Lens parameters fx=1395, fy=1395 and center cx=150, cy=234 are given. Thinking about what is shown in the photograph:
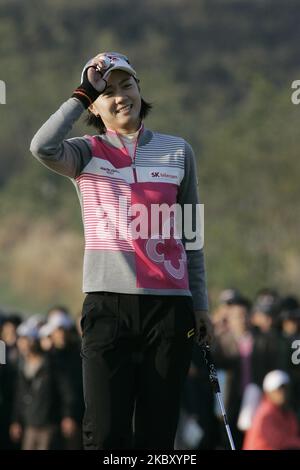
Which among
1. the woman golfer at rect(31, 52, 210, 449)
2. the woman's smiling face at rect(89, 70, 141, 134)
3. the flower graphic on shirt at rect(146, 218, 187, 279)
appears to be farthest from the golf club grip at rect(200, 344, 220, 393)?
the woman's smiling face at rect(89, 70, 141, 134)

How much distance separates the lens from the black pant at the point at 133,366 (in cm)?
641

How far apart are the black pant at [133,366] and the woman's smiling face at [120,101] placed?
2.77 ft

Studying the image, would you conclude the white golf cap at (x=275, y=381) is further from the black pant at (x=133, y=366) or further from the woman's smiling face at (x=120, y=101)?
the woman's smiling face at (x=120, y=101)

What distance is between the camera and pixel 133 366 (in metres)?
6.49

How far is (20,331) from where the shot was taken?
15.4 m

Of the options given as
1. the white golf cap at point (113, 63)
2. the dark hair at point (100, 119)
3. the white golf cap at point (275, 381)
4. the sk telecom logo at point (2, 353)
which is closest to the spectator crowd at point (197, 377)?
the sk telecom logo at point (2, 353)

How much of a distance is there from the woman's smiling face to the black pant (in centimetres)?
85

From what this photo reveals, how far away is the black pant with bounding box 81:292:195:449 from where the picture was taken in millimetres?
6410

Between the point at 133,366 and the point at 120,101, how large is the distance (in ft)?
4.13

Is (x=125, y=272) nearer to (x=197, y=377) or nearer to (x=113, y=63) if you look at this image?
(x=113, y=63)

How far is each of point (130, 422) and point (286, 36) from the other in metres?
64.3

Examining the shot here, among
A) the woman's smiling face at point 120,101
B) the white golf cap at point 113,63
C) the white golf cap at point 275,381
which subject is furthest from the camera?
the white golf cap at point 275,381

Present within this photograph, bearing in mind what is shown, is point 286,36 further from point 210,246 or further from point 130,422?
point 130,422

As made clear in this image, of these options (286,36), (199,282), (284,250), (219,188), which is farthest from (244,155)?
(286,36)
